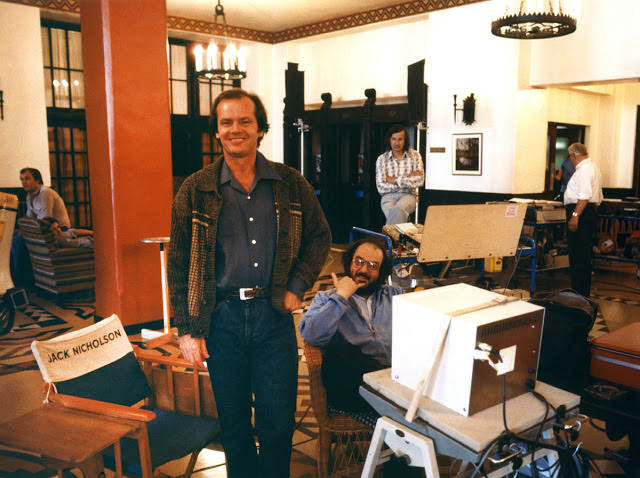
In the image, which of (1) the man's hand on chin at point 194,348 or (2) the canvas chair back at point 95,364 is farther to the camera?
(2) the canvas chair back at point 95,364

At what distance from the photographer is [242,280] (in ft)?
6.53

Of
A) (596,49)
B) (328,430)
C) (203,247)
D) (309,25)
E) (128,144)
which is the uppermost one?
(309,25)

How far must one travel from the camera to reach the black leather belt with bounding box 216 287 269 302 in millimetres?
1983

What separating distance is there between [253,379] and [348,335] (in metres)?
0.48

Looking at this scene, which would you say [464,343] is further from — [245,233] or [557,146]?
[557,146]

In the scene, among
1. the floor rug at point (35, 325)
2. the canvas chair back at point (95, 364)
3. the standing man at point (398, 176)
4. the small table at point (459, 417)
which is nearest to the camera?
the small table at point (459, 417)

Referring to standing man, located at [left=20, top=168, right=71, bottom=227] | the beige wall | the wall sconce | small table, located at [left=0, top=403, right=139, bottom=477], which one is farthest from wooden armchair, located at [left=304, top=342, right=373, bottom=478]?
the wall sconce

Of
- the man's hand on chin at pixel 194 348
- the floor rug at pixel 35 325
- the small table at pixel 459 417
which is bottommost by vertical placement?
the floor rug at pixel 35 325

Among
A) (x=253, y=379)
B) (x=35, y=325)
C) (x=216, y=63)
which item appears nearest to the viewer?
(x=253, y=379)

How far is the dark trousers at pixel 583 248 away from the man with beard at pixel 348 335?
14.2 feet

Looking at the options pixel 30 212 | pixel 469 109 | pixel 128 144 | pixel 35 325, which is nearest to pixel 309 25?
pixel 469 109

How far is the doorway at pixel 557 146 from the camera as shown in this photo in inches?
330

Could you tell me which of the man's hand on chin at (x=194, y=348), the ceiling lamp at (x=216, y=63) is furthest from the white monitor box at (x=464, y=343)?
the ceiling lamp at (x=216, y=63)

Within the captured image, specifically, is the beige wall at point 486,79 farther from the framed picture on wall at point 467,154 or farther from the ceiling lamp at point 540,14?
the ceiling lamp at point 540,14
